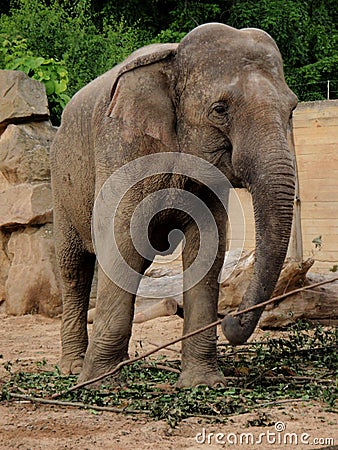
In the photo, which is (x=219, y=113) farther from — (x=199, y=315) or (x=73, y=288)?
(x=73, y=288)

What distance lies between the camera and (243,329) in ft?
→ 16.6

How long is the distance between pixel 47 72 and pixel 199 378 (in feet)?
20.5

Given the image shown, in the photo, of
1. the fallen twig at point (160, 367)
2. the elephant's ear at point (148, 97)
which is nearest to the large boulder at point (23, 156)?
the fallen twig at point (160, 367)

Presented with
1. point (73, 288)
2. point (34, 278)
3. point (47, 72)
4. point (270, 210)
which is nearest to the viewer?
point (270, 210)

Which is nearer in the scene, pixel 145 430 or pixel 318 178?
pixel 145 430

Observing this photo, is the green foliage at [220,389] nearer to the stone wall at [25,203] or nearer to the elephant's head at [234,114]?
the elephant's head at [234,114]

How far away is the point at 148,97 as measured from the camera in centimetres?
575

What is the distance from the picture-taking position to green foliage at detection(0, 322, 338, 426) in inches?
206

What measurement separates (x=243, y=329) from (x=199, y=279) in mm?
1102

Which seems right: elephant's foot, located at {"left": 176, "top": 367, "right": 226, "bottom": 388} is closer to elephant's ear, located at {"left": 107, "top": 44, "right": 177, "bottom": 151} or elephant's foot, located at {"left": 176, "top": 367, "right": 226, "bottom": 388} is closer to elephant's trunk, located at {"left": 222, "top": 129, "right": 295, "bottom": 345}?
elephant's trunk, located at {"left": 222, "top": 129, "right": 295, "bottom": 345}

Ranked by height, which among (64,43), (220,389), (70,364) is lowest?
(70,364)

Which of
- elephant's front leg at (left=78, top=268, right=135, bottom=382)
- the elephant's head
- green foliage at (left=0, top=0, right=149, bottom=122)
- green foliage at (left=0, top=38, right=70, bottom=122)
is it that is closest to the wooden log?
elephant's front leg at (left=78, top=268, right=135, bottom=382)

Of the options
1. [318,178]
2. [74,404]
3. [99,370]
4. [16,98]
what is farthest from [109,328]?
[318,178]

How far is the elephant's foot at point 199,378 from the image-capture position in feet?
19.4
